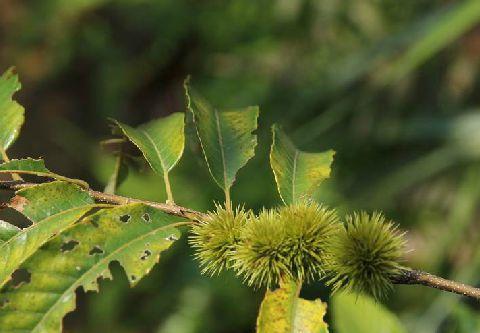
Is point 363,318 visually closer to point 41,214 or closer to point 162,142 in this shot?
point 162,142

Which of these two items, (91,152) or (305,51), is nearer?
(305,51)

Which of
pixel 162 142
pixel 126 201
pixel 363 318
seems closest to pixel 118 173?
pixel 162 142

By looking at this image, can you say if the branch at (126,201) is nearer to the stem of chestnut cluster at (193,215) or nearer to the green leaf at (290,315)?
the stem of chestnut cluster at (193,215)

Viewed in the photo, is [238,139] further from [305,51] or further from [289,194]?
[305,51]

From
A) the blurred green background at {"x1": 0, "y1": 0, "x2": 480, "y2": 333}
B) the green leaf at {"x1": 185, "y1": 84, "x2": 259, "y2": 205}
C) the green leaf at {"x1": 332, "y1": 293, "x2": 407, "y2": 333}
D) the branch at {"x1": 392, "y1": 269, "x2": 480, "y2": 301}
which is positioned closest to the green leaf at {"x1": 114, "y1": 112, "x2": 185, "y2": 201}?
the green leaf at {"x1": 185, "y1": 84, "x2": 259, "y2": 205}

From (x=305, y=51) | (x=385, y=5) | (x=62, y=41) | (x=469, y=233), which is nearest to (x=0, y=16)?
(x=62, y=41)

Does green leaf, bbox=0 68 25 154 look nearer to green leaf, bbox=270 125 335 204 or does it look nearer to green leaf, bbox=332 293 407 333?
green leaf, bbox=270 125 335 204
